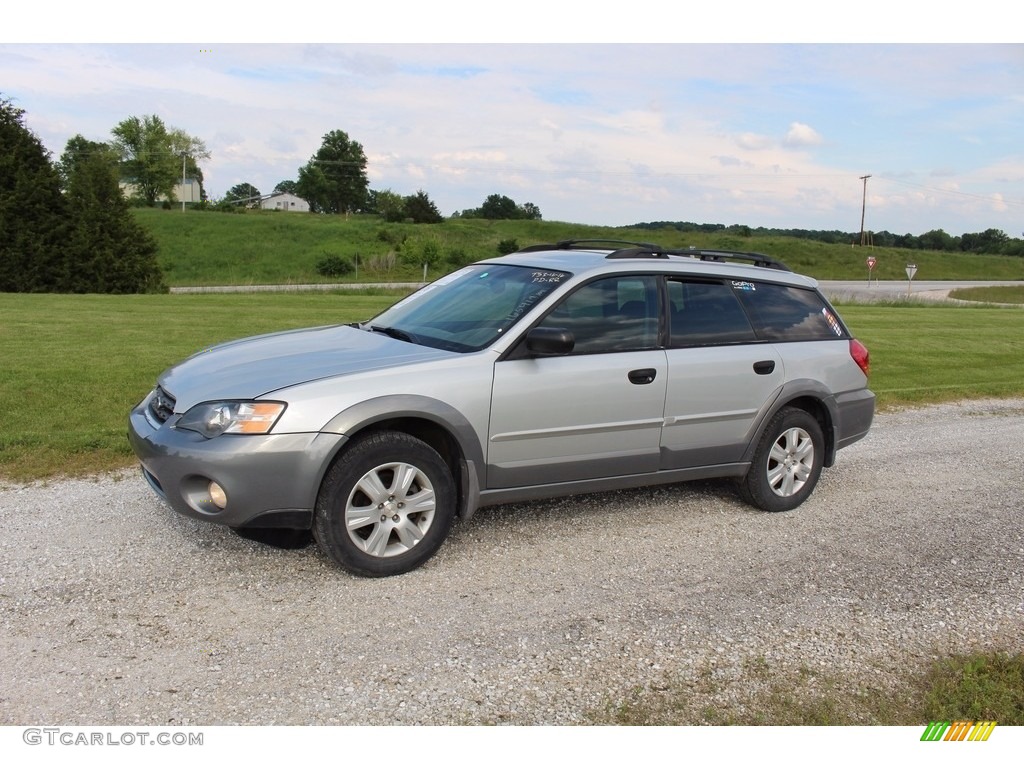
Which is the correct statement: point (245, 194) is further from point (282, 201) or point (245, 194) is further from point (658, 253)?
point (658, 253)

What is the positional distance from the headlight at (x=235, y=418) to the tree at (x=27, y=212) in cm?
3050

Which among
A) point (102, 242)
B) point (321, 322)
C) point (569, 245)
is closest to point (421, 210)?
point (102, 242)

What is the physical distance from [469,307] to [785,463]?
249 centimetres

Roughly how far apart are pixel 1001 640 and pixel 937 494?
269cm

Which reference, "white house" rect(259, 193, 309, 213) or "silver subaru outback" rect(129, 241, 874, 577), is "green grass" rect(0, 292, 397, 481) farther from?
"white house" rect(259, 193, 309, 213)

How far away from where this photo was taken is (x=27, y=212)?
103 ft

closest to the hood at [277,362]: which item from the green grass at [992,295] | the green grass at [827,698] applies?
the green grass at [827,698]

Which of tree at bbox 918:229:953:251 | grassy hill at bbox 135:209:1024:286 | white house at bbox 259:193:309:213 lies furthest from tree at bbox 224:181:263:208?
tree at bbox 918:229:953:251

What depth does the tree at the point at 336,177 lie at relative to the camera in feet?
333

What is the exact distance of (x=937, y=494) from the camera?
6.80m

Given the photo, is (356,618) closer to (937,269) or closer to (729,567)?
(729,567)

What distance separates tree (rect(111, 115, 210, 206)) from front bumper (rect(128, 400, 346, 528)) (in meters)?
96.4
